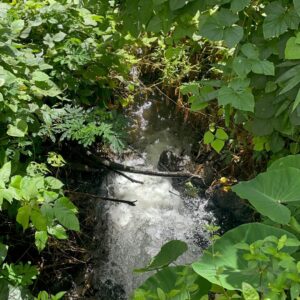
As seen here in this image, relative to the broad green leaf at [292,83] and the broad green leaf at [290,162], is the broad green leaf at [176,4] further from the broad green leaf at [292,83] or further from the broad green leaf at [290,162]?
the broad green leaf at [290,162]

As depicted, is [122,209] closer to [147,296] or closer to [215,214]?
[215,214]

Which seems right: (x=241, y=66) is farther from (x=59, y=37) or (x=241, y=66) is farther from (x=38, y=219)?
(x=59, y=37)

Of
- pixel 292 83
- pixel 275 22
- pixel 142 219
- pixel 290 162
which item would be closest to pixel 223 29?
pixel 275 22

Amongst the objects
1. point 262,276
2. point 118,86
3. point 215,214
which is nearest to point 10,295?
point 262,276

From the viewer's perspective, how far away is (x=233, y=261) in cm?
108

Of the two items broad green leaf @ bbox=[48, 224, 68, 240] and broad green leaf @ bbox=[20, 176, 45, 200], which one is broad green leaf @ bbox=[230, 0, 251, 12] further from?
broad green leaf @ bbox=[48, 224, 68, 240]

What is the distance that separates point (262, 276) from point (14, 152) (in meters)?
1.38

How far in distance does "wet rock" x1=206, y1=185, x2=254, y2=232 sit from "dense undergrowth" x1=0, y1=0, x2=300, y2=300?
253 millimetres

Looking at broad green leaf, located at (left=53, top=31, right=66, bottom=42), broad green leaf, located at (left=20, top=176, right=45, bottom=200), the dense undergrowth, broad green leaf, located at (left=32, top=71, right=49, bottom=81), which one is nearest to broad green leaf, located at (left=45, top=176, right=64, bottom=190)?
the dense undergrowth

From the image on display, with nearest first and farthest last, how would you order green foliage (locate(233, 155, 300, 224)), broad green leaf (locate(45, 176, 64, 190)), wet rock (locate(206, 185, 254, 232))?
green foliage (locate(233, 155, 300, 224))
broad green leaf (locate(45, 176, 64, 190))
wet rock (locate(206, 185, 254, 232))

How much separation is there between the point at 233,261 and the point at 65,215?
85cm

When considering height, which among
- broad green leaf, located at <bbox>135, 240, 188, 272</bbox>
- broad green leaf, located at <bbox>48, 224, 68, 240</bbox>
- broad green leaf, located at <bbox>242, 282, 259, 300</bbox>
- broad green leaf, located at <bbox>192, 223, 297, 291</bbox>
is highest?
broad green leaf, located at <bbox>242, 282, 259, 300</bbox>

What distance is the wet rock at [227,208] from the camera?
→ 2.94 meters

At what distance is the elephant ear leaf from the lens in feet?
3.67
